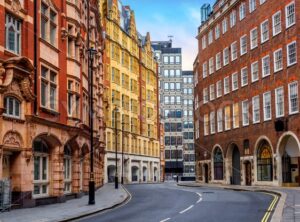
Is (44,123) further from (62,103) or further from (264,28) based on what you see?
(264,28)

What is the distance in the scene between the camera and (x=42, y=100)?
29984 millimetres

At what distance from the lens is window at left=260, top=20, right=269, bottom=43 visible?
52688 mm

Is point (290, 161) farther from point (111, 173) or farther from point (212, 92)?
point (111, 173)

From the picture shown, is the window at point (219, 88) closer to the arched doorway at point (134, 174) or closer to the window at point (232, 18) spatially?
the window at point (232, 18)

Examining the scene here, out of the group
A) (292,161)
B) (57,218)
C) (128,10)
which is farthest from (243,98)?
(128,10)

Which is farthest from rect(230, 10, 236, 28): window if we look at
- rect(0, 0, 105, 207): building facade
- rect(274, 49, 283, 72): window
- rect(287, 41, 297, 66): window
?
rect(0, 0, 105, 207): building facade

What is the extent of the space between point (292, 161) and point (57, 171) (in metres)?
25.6

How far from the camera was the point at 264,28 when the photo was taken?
2103 inches

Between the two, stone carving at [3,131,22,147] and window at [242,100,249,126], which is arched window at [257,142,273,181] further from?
stone carving at [3,131,22,147]

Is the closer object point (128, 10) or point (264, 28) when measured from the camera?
point (264, 28)

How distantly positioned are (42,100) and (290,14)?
87.0 ft

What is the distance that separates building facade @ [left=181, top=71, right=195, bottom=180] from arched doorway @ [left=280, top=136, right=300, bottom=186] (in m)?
103

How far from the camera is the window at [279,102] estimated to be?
4912 centimetres

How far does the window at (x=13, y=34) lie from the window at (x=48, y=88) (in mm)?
3137
